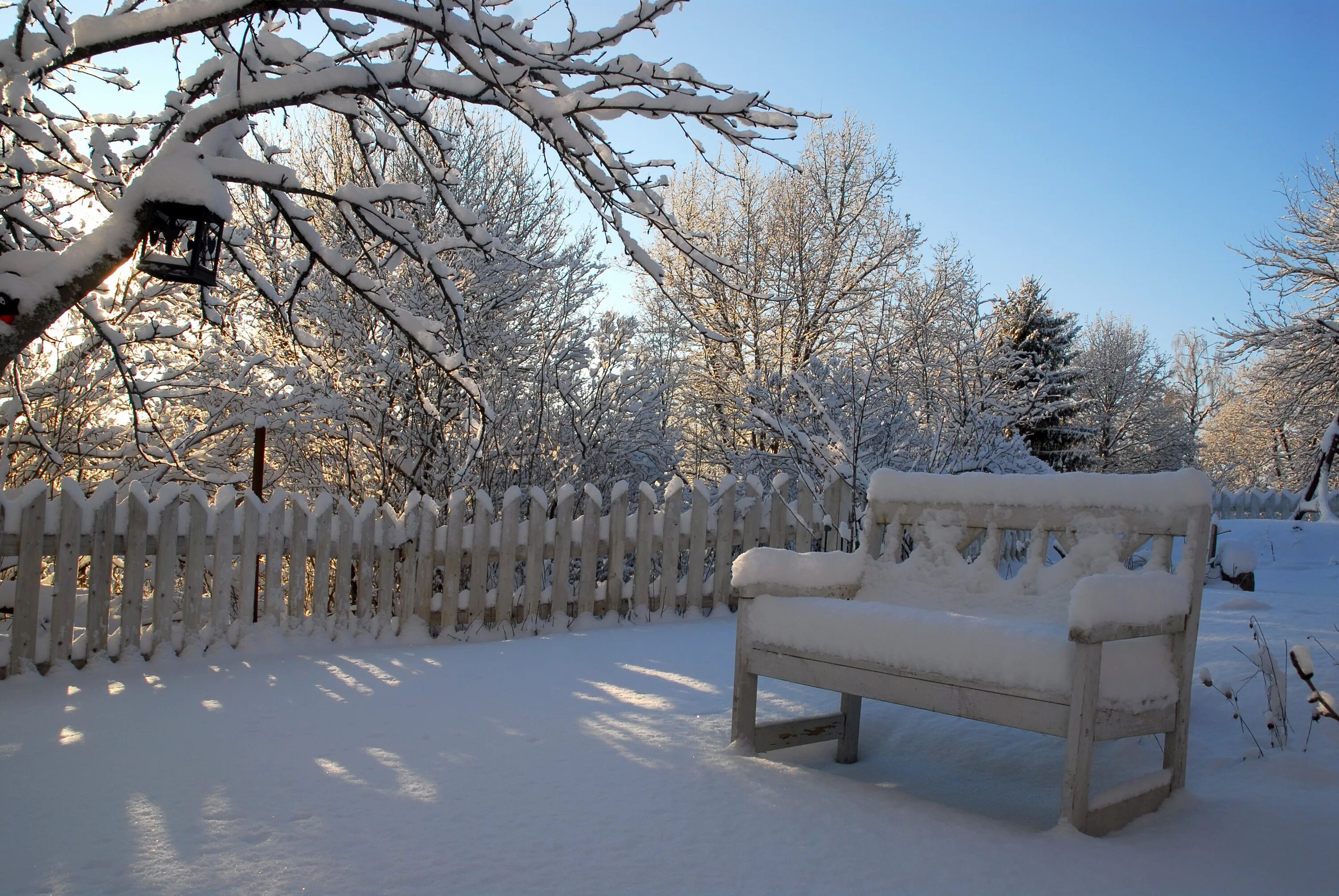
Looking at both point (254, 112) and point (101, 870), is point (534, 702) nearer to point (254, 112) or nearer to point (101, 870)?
point (101, 870)

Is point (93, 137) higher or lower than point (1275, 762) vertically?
higher

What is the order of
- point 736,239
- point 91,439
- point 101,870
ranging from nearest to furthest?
point 101,870, point 91,439, point 736,239

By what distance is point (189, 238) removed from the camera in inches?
153

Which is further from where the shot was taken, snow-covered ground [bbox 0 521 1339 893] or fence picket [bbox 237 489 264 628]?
→ fence picket [bbox 237 489 264 628]

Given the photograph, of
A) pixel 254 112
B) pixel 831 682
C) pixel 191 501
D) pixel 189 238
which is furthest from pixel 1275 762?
pixel 191 501

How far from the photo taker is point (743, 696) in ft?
10.7

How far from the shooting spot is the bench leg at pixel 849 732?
3248 millimetres

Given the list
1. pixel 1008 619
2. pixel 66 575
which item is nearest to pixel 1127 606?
pixel 1008 619

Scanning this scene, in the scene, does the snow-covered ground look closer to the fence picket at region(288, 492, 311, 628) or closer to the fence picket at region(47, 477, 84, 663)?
the fence picket at region(47, 477, 84, 663)

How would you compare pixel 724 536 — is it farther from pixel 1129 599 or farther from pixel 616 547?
pixel 1129 599

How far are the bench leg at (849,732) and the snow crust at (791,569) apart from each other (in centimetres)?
41

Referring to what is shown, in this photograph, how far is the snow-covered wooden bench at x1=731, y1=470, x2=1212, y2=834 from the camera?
2436mm

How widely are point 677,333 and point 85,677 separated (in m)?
12.2

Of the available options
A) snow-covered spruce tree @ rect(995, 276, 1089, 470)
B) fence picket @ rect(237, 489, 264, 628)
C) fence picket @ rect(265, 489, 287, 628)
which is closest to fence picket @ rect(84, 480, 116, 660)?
fence picket @ rect(237, 489, 264, 628)
